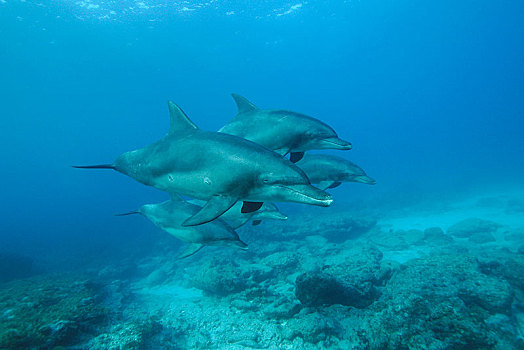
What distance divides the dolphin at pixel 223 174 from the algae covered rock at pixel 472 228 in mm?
17607

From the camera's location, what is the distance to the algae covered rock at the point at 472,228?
49.7 feet

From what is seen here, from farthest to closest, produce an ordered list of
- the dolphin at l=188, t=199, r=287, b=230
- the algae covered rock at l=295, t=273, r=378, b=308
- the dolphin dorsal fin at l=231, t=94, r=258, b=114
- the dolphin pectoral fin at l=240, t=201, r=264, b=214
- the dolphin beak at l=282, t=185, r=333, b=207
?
1. the algae covered rock at l=295, t=273, r=378, b=308
2. the dolphin at l=188, t=199, r=287, b=230
3. the dolphin dorsal fin at l=231, t=94, r=258, b=114
4. the dolphin pectoral fin at l=240, t=201, r=264, b=214
5. the dolphin beak at l=282, t=185, r=333, b=207

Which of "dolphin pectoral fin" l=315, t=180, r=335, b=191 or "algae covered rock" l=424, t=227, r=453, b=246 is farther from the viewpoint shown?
"algae covered rock" l=424, t=227, r=453, b=246

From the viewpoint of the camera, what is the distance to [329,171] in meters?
5.07

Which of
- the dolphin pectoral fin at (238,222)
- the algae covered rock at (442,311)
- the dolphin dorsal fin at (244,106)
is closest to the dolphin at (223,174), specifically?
the dolphin dorsal fin at (244,106)

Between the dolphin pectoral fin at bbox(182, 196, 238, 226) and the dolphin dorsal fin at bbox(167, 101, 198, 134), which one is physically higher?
the dolphin dorsal fin at bbox(167, 101, 198, 134)

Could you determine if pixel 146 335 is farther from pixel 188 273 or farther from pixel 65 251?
pixel 65 251

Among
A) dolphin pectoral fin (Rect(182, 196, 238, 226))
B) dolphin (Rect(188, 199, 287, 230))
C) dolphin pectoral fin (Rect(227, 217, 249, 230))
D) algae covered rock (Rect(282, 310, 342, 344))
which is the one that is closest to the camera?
dolphin pectoral fin (Rect(182, 196, 238, 226))

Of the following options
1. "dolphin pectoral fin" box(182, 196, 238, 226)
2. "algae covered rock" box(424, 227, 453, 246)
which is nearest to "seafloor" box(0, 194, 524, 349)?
"algae covered rock" box(424, 227, 453, 246)

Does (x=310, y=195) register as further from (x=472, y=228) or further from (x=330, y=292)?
(x=472, y=228)

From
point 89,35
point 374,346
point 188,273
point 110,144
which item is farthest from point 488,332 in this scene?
point 110,144

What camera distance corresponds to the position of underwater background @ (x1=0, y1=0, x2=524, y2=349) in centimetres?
565

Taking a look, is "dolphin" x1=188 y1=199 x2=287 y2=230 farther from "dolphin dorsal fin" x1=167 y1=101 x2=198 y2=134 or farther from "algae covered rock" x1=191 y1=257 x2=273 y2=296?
"algae covered rock" x1=191 y1=257 x2=273 y2=296

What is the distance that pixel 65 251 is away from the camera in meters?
25.3
